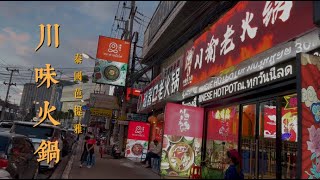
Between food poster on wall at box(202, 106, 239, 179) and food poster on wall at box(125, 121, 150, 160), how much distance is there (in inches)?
347

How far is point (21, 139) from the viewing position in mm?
10359

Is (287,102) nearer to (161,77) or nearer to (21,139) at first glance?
(21,139)

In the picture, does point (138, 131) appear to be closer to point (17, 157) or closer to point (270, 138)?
point (17, 157)

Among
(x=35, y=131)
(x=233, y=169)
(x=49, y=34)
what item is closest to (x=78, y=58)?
(x=35, y=131)

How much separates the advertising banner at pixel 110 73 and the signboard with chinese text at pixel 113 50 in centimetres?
39

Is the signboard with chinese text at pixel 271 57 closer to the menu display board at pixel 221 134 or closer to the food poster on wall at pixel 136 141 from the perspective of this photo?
the menu display board at pixel 221 134

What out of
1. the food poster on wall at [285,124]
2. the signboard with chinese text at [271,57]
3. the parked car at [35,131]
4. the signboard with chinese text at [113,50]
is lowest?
the parked car at [35,131]

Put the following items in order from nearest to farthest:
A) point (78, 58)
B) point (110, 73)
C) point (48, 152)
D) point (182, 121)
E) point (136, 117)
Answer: point (48, 152) → point (182, 121) → point (78, 58) → point (110, 73) → point (136, 117)

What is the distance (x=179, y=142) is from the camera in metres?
11.7

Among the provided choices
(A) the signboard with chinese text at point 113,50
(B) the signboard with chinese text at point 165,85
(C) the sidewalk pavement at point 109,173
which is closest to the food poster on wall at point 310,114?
(C) the sidewalk pavement at point 109,173

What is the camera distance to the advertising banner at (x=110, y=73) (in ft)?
75.6

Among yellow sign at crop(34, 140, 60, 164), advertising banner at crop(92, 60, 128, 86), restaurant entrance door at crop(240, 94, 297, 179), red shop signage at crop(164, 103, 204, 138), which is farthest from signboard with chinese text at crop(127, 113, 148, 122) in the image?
restaurant entrance door at crop(240, 94, 297, 179)

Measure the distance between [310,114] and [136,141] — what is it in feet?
51.2

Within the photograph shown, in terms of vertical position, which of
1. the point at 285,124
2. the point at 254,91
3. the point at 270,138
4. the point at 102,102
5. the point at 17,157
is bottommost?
the point at 17,157
